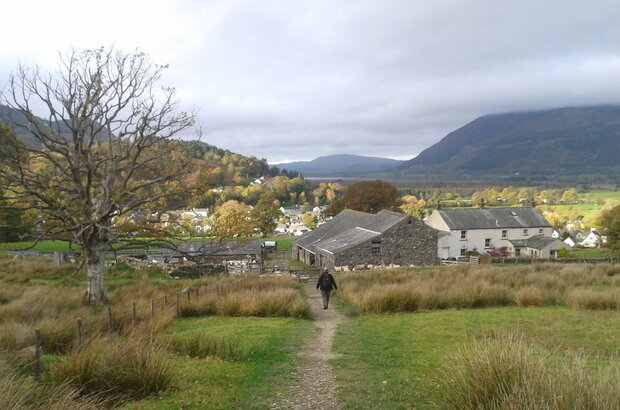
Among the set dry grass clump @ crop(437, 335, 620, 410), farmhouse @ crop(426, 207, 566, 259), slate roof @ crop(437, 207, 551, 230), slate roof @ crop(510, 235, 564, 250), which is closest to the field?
dry grass clump @ crop(437, 335, 620, 410)

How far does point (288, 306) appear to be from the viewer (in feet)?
51.4

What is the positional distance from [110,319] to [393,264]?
28452 mm

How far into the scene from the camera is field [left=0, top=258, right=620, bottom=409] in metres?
5.18

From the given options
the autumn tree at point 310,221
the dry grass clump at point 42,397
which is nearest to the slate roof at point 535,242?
the autumn tree at point 310,221

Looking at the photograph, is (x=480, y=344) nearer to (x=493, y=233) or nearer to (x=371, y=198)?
(x=493, y=233)

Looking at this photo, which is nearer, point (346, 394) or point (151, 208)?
point (346, 394)

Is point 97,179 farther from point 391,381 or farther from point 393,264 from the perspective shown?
point 393,264

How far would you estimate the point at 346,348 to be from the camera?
10406 mm

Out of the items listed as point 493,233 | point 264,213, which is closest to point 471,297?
point 493,233

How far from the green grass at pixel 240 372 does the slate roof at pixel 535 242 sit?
162 ft

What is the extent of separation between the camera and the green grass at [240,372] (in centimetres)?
639

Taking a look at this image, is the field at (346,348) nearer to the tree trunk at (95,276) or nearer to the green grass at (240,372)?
the green grass at (240,372)

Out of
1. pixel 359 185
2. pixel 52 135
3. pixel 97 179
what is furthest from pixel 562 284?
pixel 359 185

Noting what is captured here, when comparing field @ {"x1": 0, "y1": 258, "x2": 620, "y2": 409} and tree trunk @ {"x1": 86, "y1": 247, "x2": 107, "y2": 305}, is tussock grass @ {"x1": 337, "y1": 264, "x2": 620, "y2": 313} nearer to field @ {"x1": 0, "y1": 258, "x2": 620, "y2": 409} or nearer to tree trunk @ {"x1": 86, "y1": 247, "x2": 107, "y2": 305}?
field @ {"x1": 0, "y1": 258, "x2": 620, "y2": 409}
